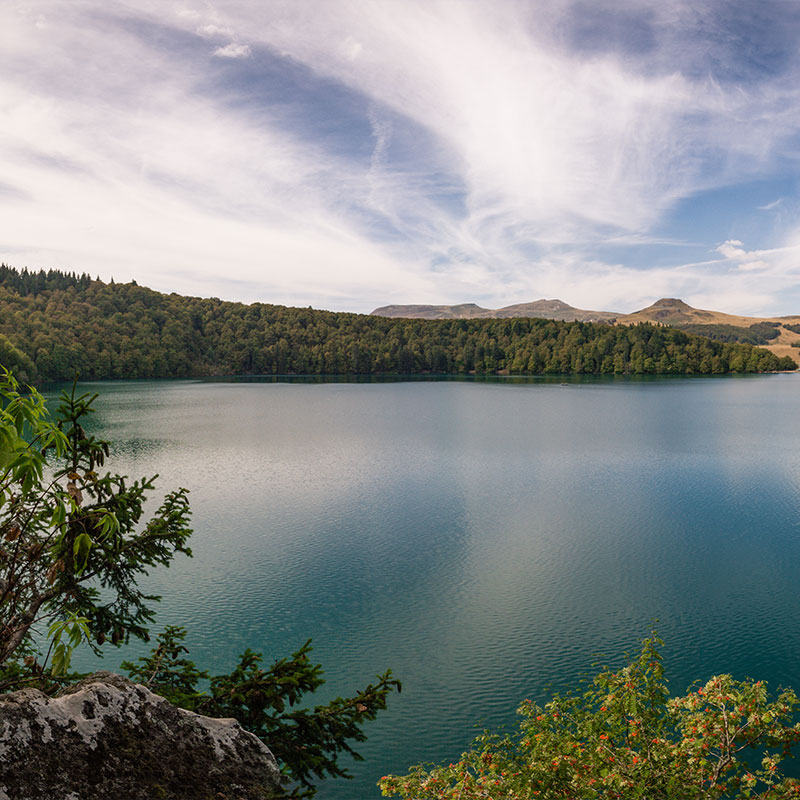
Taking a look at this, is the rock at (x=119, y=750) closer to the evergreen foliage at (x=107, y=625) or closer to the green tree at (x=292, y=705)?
the evergreen foliage at (x=107, y=625)

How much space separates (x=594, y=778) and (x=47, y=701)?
5963 mm

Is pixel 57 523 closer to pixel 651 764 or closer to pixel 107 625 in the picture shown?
pixel 107 625

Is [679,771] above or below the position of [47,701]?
below

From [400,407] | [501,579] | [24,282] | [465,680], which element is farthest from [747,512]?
[24,282]

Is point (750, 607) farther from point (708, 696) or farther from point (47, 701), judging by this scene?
point (47, 701)

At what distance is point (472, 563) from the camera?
68.7ft

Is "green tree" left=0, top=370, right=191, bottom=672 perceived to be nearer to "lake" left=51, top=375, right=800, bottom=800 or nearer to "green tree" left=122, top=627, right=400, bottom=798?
"green tree" left=122, top=627, right=400, bottom=798

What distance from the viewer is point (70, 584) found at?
6.22 meters

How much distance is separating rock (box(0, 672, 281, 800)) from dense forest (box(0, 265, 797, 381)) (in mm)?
146792

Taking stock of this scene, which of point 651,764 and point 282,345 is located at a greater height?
point 282,345

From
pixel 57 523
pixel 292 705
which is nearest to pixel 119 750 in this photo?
pixel 57 523

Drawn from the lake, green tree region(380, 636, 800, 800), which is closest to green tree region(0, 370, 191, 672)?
green tree region(380, 636, 800, 800)

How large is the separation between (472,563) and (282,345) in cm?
16770

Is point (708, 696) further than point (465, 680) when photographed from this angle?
No
